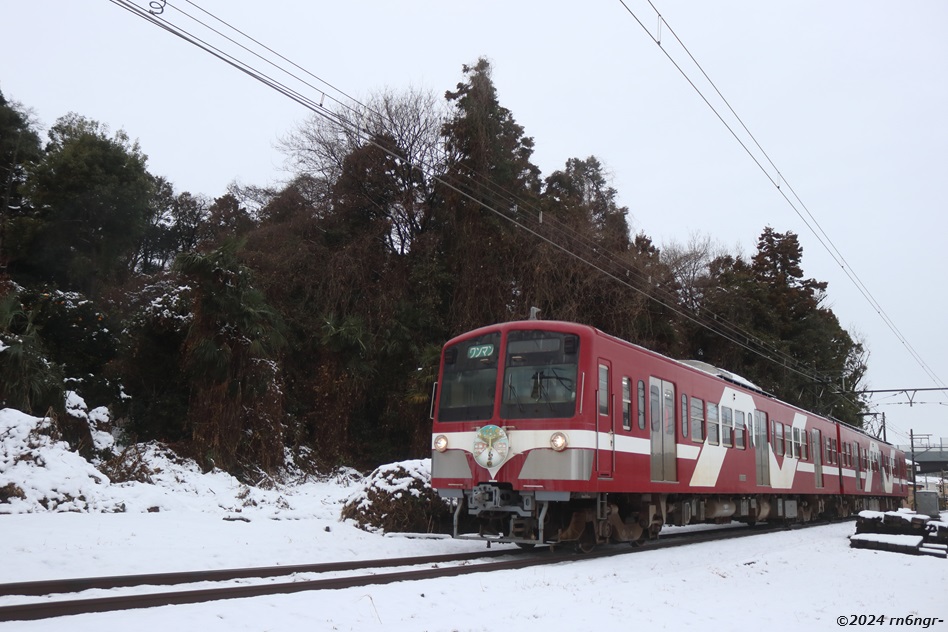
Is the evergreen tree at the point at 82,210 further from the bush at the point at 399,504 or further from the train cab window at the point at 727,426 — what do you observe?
the train cab window at the point at 727,426

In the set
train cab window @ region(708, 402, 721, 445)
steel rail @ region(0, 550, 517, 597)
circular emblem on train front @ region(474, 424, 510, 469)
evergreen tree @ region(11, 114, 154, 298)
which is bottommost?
steel rail @ region(0, 550, 517, 597)

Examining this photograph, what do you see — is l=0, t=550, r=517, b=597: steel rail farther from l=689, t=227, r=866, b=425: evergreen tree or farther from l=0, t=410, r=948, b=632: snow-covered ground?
l=689, t=227, r=866, b=425: evergreen tree

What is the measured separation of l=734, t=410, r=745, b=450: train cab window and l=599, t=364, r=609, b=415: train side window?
625 cm

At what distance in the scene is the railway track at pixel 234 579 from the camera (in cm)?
596

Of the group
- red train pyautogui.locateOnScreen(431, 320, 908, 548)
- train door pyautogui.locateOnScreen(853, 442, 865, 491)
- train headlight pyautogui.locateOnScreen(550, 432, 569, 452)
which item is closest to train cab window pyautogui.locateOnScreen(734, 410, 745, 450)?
red train pyautogui.locateOnScreen(431, 320, 908, 548)

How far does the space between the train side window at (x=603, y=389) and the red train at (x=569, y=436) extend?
0.02 meters

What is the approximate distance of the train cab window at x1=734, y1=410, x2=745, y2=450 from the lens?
16.3 metres

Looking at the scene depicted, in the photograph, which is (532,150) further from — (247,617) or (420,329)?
(247,617)

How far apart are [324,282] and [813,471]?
15.6m

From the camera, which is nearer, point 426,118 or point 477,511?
point 477,511

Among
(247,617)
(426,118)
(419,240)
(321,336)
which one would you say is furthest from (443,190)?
(247,617)

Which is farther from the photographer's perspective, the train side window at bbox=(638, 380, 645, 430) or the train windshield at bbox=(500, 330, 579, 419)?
the train side window at bbox=(638, 380, 645, 430)

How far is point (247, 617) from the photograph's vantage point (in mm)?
5836

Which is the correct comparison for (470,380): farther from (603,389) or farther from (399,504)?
(399,504)
